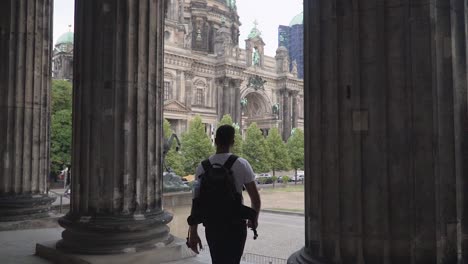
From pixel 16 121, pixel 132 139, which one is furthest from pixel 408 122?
pixel 16 121

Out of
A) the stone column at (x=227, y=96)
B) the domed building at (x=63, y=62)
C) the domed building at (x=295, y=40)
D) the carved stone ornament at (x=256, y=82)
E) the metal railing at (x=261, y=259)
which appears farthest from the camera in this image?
the domed building at (x=295, y=40)

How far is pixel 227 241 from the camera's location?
3814 mm

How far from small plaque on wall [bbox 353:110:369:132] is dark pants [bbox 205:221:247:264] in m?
1.18

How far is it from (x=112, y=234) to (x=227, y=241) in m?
3.26

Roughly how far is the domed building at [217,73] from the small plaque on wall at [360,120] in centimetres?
5426

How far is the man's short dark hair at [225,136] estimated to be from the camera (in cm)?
399

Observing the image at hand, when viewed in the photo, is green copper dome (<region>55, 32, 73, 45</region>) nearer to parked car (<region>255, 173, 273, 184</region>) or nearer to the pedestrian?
parked car (<region>255, 173, 273, 184</region>)

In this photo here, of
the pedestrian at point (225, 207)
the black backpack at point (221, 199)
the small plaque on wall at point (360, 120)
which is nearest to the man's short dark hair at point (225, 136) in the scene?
the pedestrian at point (225, 207)

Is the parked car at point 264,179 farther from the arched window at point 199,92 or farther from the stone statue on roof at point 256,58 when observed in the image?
the stone statue on roof at point 256,58

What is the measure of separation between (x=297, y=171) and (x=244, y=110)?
1507 cm

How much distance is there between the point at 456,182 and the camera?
361 centimetres

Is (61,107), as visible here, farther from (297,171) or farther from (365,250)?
(365,250)

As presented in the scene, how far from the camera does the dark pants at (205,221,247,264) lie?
380 cm

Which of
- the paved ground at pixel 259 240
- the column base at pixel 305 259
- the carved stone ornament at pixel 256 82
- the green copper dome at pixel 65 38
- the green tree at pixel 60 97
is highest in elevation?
the green copper dome at pixel 65 38
